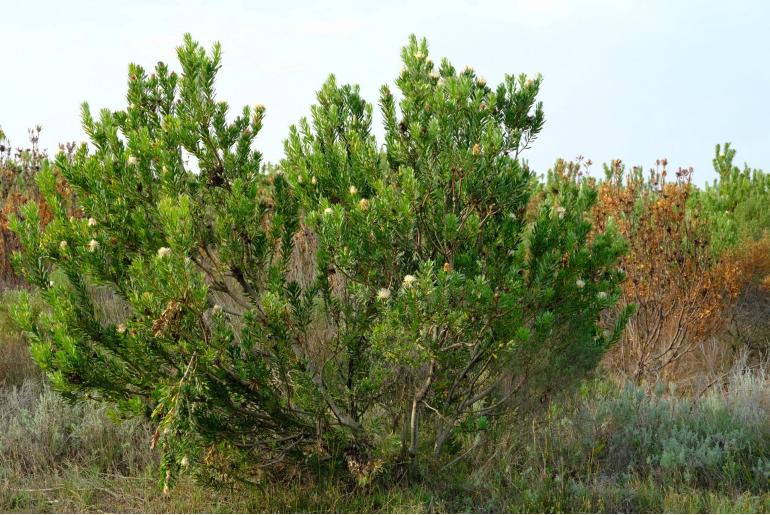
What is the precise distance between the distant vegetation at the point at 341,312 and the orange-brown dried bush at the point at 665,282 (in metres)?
2.55

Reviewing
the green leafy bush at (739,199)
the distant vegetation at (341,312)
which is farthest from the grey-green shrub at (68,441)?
the green leafy bush at (739,199)

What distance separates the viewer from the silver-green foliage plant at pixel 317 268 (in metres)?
3.88

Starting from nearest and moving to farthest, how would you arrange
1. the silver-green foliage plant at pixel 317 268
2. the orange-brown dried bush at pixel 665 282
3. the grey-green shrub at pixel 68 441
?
the silver-green foliage plant at pixel 317 268 → the grey-green shrub at pixel 68 441 → the orange-brown dried bush at pixel 665 282

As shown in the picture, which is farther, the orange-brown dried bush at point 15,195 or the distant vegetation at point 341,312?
the orange-brown dried bush at point 15,195

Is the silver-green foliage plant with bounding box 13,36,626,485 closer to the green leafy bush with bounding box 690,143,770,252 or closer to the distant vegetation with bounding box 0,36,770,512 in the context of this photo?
the distant vegetation with bounding box 0,36,770,512

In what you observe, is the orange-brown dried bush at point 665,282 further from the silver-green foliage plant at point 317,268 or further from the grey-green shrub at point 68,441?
the grey-green shrub at point 68,441

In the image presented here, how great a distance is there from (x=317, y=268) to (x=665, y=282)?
4891 mm

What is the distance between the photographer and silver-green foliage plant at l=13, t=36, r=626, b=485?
153 inches

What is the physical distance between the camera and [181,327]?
3.81 m

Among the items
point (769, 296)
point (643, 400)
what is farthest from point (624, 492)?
point (769, 296)

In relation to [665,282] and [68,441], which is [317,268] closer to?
[68,441]

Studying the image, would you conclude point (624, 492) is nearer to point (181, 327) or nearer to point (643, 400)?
point (643, 400)

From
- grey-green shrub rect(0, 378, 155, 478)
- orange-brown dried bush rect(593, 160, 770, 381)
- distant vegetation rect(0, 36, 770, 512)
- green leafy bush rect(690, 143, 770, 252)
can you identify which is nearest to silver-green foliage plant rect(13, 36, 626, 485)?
distant vegetation rect(0, 36, 770, 512)

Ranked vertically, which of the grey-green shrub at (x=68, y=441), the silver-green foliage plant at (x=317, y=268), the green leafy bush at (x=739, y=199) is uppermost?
the green leafy bush at (x=739, y=199)
